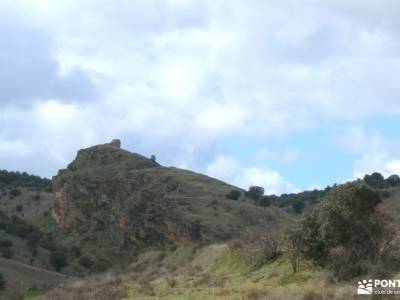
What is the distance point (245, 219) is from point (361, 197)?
181 feet

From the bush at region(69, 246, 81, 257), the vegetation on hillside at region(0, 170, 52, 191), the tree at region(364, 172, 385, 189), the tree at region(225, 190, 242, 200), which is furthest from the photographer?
the vegetation on hillside at region(0, 170, 52, 191)

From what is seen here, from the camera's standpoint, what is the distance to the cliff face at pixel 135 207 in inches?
3164

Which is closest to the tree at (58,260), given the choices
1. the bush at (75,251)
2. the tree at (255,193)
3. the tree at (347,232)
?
the bush at (75,251)

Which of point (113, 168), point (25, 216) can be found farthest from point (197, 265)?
point (25, 216)

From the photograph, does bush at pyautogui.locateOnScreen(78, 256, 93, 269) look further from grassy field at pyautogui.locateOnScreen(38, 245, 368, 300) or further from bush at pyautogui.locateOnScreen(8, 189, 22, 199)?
bush at pyautogui.locateOnScreen(8, 189, 22, 199)

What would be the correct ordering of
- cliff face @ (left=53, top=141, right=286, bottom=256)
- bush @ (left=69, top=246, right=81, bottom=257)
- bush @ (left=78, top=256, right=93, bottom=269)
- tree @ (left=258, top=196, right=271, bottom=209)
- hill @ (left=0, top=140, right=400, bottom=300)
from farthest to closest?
tree @ (left=258, top=196, right=271, bottom=209)
bush @ (left=69, top=246, right=81, bottom=257)
bush @ (left=78, top=256, right=93, bottom=269)
cliff face @ (left=53, top=141, right=286, bottom=256)
hill @ (left=0, top=140, right=400, bottom=300)

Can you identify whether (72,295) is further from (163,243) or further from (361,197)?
(163,243)

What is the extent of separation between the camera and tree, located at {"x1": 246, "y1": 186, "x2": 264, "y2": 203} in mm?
114162

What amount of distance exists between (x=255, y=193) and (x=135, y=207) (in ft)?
130

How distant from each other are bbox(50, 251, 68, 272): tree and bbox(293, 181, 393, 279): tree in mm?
60443

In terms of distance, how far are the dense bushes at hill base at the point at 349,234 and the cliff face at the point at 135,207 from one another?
146 ft

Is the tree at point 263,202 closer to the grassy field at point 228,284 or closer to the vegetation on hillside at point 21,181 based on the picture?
the vegetation on hillside at point 21,181

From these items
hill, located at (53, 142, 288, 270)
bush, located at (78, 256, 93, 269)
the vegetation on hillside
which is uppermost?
the vegetation on hillside

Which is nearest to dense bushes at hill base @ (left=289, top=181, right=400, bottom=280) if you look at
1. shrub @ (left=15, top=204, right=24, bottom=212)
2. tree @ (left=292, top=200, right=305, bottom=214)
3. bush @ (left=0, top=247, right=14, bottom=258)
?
bush @ (left=0, top=247, right=14, bottom=258)
